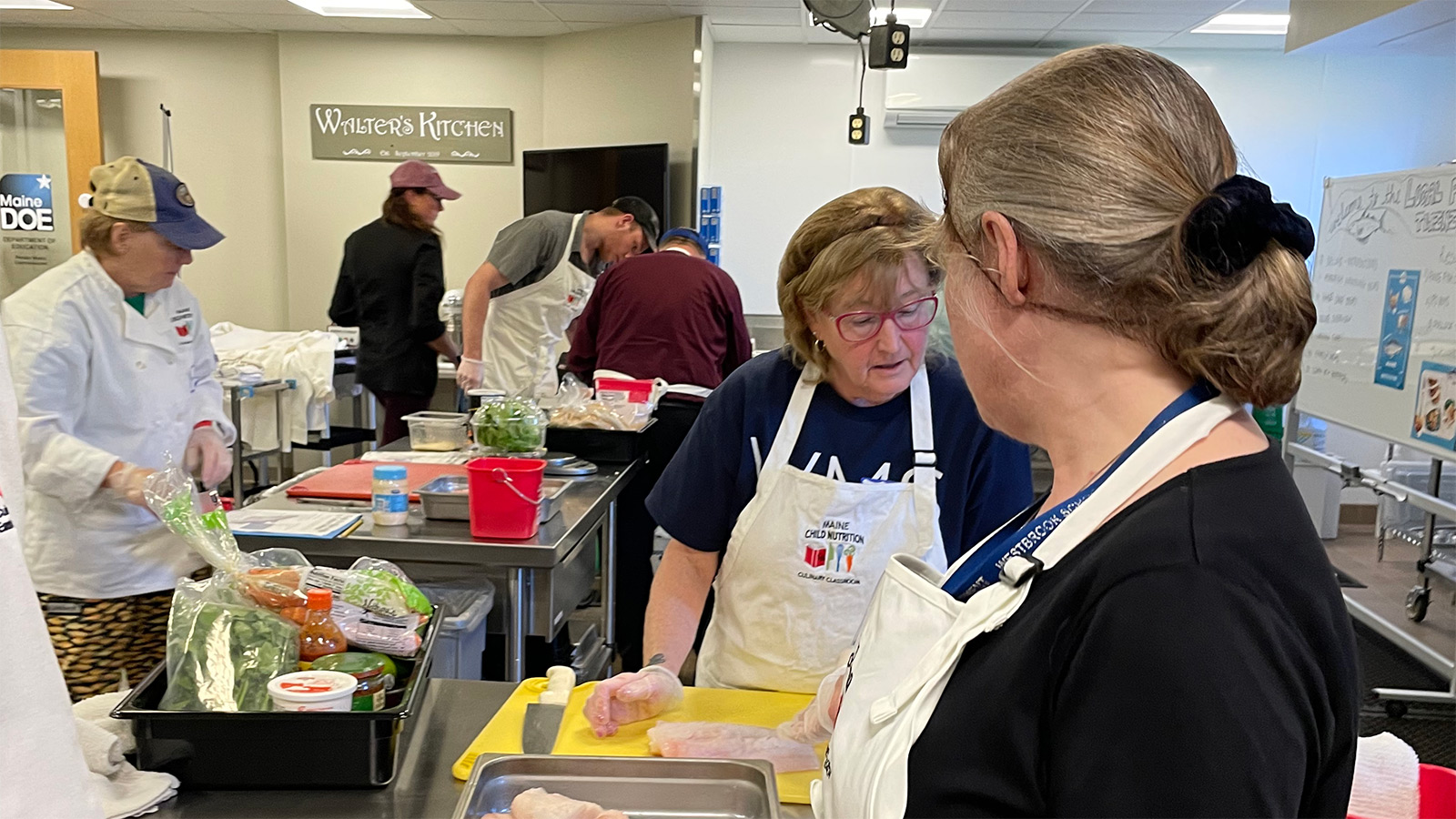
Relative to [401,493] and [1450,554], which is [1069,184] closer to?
[401,493]

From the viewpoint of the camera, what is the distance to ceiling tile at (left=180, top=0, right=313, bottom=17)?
6172mm

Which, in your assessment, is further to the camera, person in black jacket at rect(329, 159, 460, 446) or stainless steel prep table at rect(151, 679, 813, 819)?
person in black jacket at rect(329, 159, 460, 446)

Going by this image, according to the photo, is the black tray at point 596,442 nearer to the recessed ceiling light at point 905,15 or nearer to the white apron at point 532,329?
the white apron at point 532,329

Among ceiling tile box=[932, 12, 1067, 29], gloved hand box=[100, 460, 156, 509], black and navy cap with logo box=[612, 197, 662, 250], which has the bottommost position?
gloved hand box=[100, 460, 156, 509]

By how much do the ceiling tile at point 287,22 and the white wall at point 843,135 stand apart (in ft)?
8.23

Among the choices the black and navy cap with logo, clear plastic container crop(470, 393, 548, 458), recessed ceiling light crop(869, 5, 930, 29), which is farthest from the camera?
recessed ceiling light crop(869, 5, 930, 29)

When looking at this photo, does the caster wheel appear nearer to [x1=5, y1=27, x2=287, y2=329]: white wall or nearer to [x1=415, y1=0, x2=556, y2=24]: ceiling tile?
[x1=415, y1=0, x2=556, y2=24]: ceiling tile

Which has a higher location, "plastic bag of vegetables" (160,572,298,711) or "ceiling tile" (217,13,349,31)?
"ceiling tile" (217,13,349,31)

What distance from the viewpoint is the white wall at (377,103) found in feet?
23.0

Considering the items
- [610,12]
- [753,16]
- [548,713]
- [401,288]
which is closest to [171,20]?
[610,12]

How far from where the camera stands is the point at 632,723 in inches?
56.0

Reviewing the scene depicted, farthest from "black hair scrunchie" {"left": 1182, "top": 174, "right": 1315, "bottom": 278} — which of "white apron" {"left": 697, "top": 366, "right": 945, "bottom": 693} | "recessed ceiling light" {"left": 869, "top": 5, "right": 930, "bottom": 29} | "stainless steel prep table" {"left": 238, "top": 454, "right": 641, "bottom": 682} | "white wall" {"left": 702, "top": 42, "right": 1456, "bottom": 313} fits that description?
"white wall" {"left": 702, "top": 42, "right": 1456, "bottom": 313}

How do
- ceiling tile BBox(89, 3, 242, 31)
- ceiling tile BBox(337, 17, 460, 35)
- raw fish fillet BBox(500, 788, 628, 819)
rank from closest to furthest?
raw fish fillet BBox(500, 788, 628, 819) < ceiling tile BBox(89, 3, 242, 31) < ceiling tile BBox(337, 17, 460, 35)

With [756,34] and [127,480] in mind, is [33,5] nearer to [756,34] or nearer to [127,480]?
[756,34]
